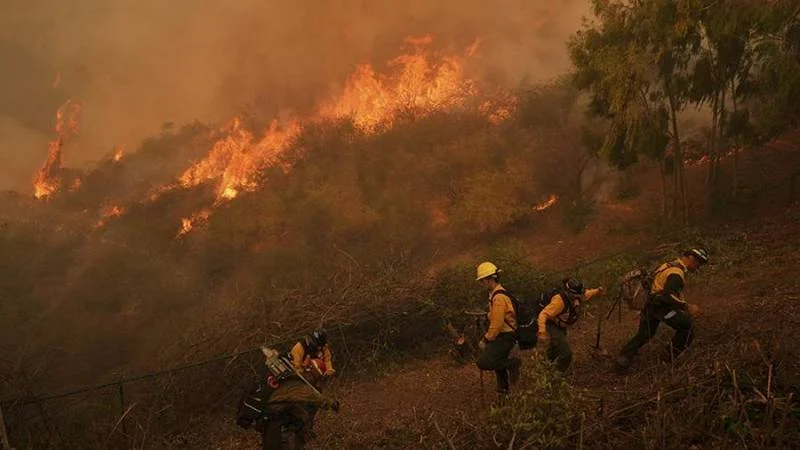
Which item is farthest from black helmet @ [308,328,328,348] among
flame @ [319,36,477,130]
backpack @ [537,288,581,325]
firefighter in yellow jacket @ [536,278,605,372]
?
flame @ [319,36,477,130]

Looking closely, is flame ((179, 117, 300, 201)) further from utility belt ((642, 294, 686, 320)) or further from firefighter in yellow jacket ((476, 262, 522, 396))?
utility belt ((642, 294, 686, 320))

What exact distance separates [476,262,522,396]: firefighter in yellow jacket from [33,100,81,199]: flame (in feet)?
119

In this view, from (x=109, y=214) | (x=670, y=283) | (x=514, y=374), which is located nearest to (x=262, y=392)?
(x=514, y=374)

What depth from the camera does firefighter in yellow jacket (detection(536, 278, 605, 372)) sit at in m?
6.36

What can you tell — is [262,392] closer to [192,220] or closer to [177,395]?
[177,395]

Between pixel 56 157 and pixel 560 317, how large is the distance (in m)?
41.6

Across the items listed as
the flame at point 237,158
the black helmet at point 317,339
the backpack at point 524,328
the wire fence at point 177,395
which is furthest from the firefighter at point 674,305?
the flame at point 237,158

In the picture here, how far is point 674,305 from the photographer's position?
6152 mm

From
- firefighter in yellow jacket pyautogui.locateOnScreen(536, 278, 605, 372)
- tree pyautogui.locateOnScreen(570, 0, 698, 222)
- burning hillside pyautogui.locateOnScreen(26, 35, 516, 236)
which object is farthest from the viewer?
burning hillside pyautogui.locateOnScreen(26, 35, 516, 236)

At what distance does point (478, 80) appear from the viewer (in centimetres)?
2795

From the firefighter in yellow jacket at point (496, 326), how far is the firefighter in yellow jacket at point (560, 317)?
1.16ft

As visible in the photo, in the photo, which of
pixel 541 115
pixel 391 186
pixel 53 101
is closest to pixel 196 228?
pixel 391 186

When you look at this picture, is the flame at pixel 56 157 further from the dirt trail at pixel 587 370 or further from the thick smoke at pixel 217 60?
the dirt trail at pixel 587 370

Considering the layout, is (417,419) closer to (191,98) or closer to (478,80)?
(478,80)
